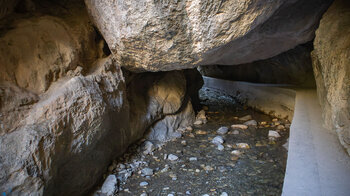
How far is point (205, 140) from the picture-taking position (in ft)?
10.9

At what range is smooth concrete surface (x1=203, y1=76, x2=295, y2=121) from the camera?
4004 millimetres

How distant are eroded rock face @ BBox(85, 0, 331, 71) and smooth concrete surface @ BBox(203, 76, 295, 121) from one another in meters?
1.46

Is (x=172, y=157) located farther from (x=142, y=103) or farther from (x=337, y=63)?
(x=337, y=63)

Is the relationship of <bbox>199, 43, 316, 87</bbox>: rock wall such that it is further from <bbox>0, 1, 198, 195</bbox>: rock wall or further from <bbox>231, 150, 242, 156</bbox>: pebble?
<bbox>0, 1, 198, 195</bbox>: rock wall

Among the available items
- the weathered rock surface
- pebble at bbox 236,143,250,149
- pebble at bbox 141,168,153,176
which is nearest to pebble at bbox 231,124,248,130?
pebble at bbox 236,143,250,149

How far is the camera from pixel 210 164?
2.66 meters

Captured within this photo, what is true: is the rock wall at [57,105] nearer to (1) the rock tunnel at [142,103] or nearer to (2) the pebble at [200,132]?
(1) the rock tunnel at [142,103]

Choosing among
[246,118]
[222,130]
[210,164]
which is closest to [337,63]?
[210,164]

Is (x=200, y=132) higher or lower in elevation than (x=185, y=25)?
lower

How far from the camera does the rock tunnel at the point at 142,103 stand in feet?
5.51

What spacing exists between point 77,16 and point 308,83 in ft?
14.6

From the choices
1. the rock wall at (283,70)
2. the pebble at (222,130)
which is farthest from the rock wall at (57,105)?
the rock wall at (283,70)

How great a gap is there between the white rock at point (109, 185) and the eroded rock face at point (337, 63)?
202cm

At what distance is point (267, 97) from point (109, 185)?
348cm
